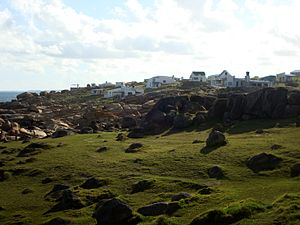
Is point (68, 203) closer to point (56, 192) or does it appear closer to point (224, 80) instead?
point (56, 192)

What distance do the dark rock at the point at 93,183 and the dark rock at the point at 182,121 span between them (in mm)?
37266

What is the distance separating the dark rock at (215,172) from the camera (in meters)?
48.7

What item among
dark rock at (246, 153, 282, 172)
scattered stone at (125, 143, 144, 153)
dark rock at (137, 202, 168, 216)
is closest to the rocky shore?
scattered stone at (125, 143, 144, 153)

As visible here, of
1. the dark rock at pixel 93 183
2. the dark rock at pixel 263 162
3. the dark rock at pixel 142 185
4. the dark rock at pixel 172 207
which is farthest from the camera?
the dark rock at pixel 93 183

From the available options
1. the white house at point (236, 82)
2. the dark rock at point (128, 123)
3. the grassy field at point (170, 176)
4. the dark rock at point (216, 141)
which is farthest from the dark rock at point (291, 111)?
the white house at point (236, 82)

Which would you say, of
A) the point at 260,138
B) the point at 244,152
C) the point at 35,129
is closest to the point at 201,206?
the point at 244,152

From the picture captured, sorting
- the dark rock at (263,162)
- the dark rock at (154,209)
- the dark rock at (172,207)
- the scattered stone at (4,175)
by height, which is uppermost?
the dark rock at (263,162)

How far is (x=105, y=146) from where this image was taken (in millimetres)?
71125

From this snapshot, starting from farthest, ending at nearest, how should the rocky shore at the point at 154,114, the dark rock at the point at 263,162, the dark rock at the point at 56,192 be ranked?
the rocky shore at the point at 154,114 < the dark rock at the point at 263,162 < the dark rock at the point at 56,192

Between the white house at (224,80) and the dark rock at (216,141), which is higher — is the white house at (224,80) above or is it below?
above

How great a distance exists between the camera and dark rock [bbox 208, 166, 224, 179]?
4866cm

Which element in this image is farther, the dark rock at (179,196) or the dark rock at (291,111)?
the dark rock at (291,111)

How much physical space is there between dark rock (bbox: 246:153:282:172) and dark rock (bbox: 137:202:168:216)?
45.5ft

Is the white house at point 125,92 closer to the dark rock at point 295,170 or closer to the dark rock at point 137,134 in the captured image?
the dark rock at point 137,134
